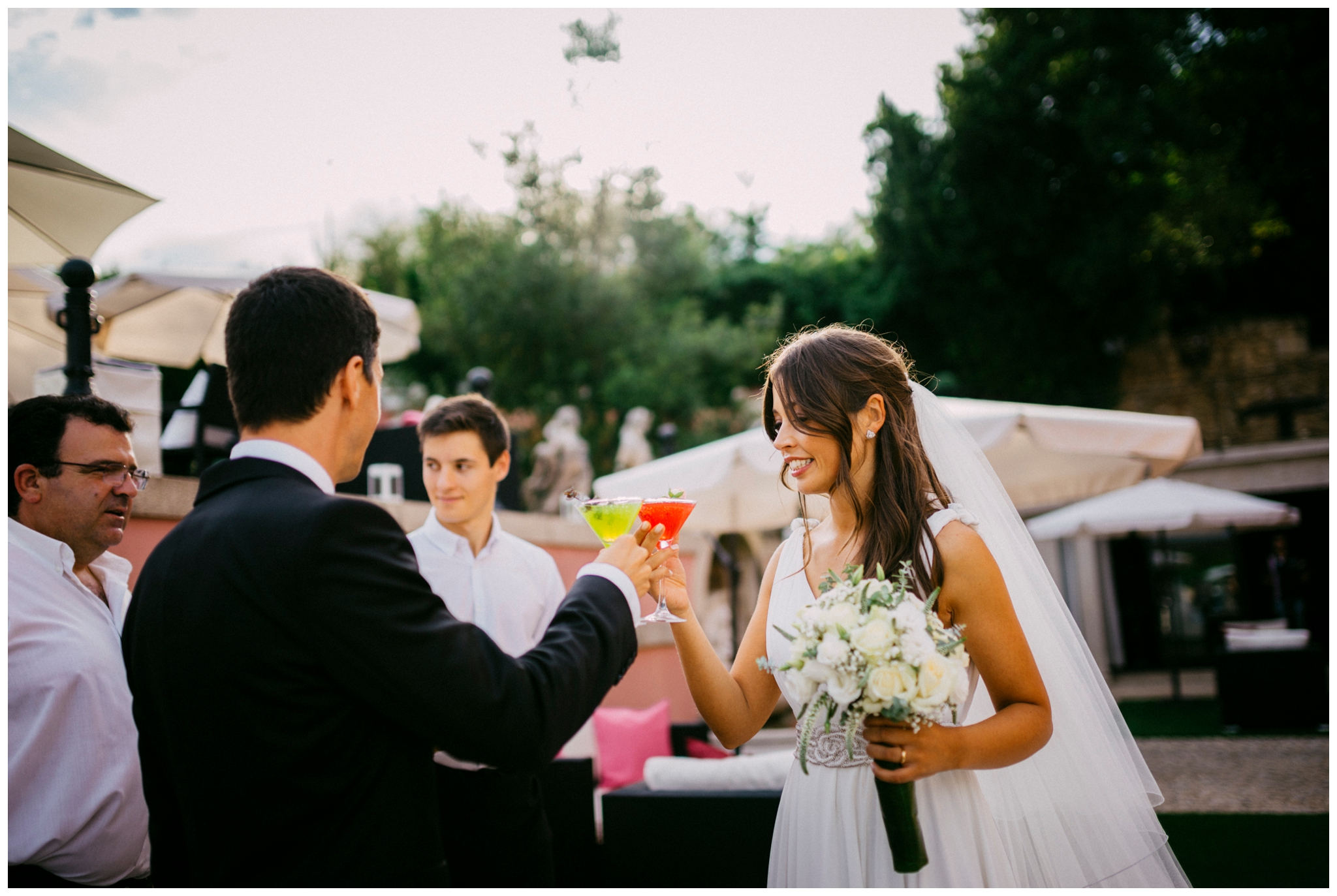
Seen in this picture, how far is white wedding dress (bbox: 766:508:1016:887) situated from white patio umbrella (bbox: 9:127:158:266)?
3.40 meters

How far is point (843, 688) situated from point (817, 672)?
0.20ft

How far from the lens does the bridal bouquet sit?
1.73 m

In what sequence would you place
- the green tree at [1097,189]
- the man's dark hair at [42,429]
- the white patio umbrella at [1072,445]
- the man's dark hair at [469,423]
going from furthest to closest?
the green tree at [1097,189], the white patio umbrella at [1072,445], the man's dark hair at [469,423], the man's dark hair at [42,429]

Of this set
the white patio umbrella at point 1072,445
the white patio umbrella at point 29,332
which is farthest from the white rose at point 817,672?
the white patio umbrella at point 29,332

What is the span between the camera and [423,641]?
1.47m

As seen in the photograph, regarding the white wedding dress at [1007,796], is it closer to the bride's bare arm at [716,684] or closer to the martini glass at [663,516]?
the bride's bare arm at [716,684]

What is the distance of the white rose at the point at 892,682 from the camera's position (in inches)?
67.6

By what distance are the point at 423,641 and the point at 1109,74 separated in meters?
20.4

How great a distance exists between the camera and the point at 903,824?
1905 millimetres

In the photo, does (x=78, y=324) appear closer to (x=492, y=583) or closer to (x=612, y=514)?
(x=492, y=583)

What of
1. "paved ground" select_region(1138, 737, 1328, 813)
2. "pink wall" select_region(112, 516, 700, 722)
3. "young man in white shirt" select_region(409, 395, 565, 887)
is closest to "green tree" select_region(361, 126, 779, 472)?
"pink wall" select_region(112, 516, 700, 722)

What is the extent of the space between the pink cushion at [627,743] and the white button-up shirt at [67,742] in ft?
11.3

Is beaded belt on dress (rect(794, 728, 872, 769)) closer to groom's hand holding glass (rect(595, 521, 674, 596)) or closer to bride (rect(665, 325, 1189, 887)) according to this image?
bride (rect(665, 325, 1189, 887))

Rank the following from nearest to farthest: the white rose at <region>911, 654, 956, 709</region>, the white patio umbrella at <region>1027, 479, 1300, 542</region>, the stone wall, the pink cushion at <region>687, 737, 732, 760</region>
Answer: the white rose at <region>911, 654, 956, 709</region>
the pink cushion at <region>687, 737, 732, 760</region>
the white patio umbrella at <region>1027, 479, 1300, 542</region>
the stone wall
